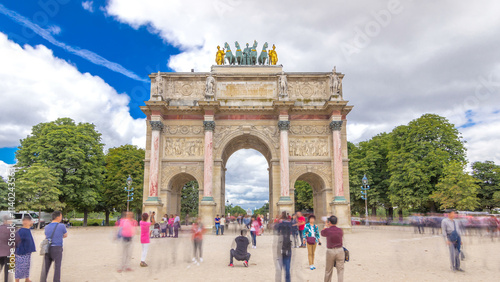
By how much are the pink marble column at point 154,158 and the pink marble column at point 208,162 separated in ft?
13.3

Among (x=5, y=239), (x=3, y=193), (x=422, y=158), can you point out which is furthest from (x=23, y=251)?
(x=422, y=158)

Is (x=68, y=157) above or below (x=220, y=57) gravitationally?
below

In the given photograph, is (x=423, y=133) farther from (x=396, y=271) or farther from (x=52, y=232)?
(x=52, y=232)

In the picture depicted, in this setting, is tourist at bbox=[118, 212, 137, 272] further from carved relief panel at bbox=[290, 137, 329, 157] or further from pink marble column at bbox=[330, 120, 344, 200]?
carved relief panel at bbox=[290, 137, 329, 157]

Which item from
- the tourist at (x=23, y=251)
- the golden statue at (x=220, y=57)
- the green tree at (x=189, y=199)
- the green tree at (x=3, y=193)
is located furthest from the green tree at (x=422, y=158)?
the green tree at (x=3, y=193)

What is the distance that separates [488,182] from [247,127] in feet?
101

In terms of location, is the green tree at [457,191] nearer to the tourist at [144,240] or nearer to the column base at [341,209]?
the column base at [341,209]

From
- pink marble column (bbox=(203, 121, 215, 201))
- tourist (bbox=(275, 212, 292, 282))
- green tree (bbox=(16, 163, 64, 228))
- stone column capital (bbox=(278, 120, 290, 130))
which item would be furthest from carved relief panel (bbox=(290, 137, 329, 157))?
tourist (bbox=(275, 212, 292, 282))

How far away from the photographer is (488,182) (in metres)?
43.3

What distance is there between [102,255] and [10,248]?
7.45m

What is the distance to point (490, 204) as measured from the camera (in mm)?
41969

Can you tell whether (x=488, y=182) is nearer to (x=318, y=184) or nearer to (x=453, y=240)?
(x=318, y=184)

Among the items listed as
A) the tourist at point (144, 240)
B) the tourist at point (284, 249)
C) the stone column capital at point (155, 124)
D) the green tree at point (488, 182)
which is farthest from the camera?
the green tree at point (488, 182)

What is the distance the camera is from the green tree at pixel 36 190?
106 feet
